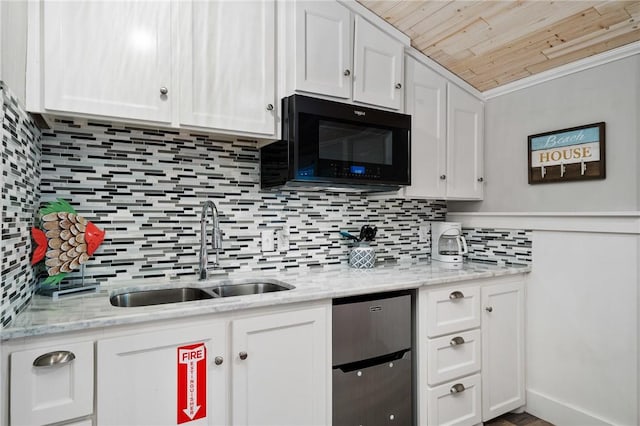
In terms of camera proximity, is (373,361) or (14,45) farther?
(373,361)

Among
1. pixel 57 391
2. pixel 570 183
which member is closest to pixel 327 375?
pixel 57 391

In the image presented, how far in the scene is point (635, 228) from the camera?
1.88 meters

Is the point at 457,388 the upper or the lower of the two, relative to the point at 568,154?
lower

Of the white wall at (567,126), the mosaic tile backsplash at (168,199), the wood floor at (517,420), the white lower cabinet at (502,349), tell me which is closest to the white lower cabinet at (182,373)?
the mosaic tile backsplash at (168,199)

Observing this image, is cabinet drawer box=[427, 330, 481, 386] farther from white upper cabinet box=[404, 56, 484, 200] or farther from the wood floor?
white upper cabinet box=[404, 56, 484, 200]

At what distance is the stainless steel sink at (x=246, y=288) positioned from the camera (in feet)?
6.02

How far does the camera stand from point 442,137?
2414 millimetres

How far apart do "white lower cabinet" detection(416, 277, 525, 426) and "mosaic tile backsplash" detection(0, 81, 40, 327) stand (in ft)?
5.52

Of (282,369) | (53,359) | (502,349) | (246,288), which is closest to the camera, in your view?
(53,359)

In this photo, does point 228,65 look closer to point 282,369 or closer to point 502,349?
point 282,369

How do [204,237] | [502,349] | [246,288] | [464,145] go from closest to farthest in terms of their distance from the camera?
[204,237], [246,288], [502,349], [464,145]

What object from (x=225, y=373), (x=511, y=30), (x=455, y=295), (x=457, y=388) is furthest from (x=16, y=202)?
(x=511, y=30)

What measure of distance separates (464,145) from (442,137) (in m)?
0.23

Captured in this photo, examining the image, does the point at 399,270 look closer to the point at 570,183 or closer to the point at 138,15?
the point at 570,183
